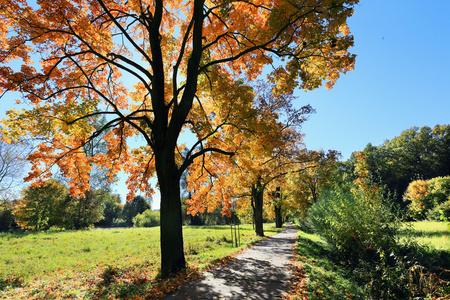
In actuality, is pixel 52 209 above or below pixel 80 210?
above

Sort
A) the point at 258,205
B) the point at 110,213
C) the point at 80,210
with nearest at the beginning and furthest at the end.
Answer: the point at 258,205
the point at 80,210
the point at 110,213

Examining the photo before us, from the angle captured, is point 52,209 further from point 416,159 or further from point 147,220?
point 416,159

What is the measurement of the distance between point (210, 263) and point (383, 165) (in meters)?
63.1

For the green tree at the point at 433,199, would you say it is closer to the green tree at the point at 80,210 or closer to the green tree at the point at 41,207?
the green tree at the point at 80,210

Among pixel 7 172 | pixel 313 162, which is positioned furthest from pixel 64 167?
pixel 7 172

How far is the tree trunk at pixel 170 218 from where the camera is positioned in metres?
6.80

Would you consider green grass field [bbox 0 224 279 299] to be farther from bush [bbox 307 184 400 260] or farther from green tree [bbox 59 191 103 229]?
green tree [bbox 59 191 103 229]

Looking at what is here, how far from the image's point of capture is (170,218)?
6.98m

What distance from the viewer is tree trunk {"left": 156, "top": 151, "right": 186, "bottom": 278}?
6.80m

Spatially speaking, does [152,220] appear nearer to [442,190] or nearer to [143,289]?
[143,289]

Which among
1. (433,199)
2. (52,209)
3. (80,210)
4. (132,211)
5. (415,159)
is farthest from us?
(132,211)

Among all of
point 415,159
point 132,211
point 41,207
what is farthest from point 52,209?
point 415,159

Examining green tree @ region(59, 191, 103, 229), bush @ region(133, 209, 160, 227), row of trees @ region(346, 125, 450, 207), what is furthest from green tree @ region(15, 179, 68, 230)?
row of trees @ region(346, 125, 450, 207)

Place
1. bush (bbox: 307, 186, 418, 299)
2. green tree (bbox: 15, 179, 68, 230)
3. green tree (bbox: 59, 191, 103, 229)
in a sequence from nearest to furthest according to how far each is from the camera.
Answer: bush (bbox: 307, 186, 418, 299) < green tree (bbox: 15, 179, 68, 230) < green tree (bbox: 59, 191, 103, 229)
